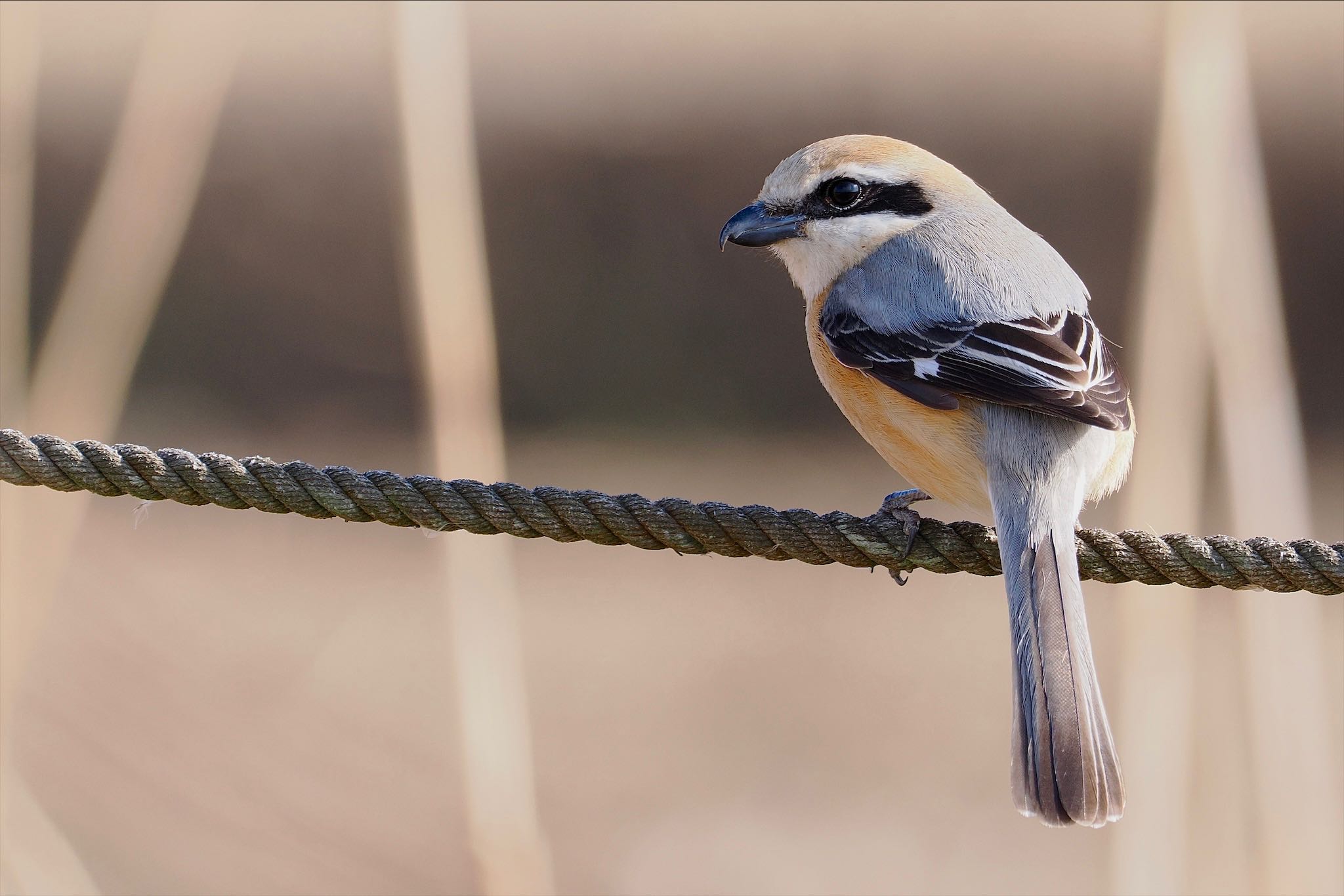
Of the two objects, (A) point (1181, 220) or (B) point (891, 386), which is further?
(A) point (1181, 220)

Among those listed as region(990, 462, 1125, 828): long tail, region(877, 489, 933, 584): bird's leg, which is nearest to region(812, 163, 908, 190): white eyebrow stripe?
region(877, 489, 933, 584): bird's leg

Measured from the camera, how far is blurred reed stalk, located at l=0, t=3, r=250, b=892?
3.67 meters

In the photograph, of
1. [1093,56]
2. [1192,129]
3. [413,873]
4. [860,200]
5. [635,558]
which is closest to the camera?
[860,200]

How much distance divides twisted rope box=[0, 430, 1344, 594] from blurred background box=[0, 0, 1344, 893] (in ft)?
10.1

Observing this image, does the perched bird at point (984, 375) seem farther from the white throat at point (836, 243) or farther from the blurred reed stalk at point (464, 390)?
the blurred reed stalk at point (464, 390)

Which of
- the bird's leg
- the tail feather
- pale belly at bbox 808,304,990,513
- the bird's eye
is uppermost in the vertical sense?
the bird's eye

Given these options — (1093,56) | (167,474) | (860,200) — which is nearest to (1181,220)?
(860,200)

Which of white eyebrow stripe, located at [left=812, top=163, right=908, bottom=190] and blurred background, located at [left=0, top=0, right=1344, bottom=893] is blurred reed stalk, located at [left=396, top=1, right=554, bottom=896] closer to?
white eyebrow stripe, located at [left=812, top=163, right=908, bottom=190]

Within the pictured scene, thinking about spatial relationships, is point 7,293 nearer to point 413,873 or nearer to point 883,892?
point 413,873

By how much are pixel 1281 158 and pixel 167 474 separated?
8.97 metres

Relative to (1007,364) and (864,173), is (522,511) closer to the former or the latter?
(1007,364)

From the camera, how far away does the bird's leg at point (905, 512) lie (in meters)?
2.39

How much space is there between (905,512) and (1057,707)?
1.52 ft

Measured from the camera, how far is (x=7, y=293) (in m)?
4.25
